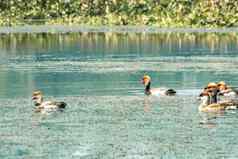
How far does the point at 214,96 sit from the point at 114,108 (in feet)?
14.0

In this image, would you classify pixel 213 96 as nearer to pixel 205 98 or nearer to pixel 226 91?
pixel 205 98

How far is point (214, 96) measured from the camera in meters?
46.8

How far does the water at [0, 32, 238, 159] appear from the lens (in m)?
35.1

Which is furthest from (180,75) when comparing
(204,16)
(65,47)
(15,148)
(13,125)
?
(204,16)

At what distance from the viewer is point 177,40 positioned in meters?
115

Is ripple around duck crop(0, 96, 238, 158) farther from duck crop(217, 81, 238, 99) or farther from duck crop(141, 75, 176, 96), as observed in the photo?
duck crop(217, 81, 238, 99)

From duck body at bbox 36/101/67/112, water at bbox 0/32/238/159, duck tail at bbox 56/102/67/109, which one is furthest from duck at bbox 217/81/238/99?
duck body at bbox 36/101/67/112

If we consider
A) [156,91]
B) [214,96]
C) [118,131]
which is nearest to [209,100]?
[214,96]

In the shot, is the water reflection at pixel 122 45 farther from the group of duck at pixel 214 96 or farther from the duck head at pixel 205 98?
the duck head at pixel 205 98

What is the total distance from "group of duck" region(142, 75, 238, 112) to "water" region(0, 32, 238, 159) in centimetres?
58

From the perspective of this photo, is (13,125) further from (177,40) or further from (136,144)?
(177,40)

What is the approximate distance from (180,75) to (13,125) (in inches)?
1018

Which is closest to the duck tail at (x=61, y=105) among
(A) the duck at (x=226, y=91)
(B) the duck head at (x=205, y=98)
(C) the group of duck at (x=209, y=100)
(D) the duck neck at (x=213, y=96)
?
(C) the group of duck at (x=209, y=100)

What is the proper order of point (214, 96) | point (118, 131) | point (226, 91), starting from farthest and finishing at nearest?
point (226, 91), point (214, 96), point (118, 131)
